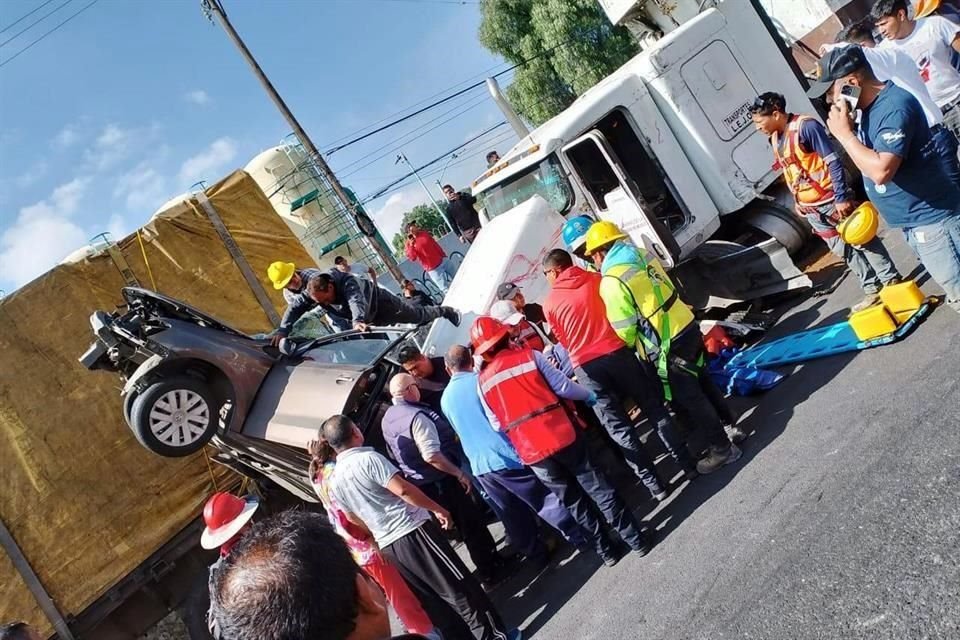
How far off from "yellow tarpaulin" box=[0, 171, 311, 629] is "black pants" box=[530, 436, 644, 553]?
4.49 m

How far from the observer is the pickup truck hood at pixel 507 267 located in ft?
20.9

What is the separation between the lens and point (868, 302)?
5094 mm

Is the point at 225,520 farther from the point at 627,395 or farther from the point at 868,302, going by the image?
the point at 868,302

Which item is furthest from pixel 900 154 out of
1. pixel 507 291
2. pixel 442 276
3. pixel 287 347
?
pixel 442 276

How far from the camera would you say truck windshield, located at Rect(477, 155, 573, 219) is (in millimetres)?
7164

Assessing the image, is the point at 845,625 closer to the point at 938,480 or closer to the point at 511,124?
the point at 938,480

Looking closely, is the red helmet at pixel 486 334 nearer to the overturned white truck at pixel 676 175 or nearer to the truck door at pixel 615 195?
the overturned white truck at pixel 676 175

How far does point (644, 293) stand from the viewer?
434 cm

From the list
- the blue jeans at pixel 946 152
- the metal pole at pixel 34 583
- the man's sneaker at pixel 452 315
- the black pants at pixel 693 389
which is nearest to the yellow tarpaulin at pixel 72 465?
the metal pole at pixel 34 583

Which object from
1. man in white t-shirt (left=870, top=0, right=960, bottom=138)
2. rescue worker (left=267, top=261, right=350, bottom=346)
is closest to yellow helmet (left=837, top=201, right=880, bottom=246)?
man in white t-shirt (left=870, top=0, right=960, bottom=138)

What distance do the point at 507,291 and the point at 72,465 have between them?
4.54 m

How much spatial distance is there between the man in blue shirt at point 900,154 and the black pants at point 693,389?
1404mm

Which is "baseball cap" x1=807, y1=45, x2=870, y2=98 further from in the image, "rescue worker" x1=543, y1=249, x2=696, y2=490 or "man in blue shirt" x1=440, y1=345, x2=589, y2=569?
"man in blue shirt" x1=440, y1=345, x2=589, y2=569

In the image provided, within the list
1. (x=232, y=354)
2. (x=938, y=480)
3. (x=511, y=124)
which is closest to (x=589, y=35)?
(x=511, y=124)
